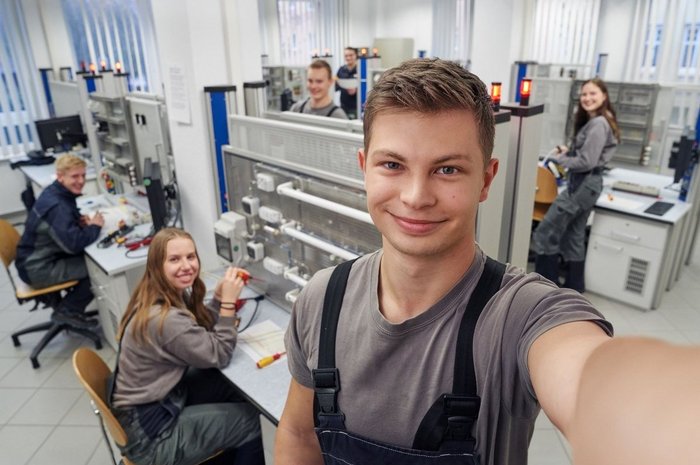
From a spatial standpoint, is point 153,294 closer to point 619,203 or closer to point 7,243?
point 7,243

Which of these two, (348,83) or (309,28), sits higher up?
(309,28)

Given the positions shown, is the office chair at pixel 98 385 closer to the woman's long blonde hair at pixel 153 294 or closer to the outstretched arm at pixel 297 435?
the woman's long blonde hair at pixel 153 294

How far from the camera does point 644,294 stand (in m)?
3.52

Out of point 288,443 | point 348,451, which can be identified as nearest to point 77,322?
point 288,443

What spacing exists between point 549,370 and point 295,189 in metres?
1.48

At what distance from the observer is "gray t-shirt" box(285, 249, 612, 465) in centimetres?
80

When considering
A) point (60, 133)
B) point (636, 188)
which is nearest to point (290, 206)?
point (636, 188)

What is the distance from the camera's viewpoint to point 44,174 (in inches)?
190

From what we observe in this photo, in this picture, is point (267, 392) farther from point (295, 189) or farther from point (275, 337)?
point (295, 189)

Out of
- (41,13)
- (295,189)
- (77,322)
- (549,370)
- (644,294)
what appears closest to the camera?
(549,370)

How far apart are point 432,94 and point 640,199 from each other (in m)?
3.54

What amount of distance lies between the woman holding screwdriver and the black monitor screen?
4.06 m

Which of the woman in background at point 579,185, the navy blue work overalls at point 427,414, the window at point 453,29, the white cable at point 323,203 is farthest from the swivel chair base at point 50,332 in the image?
the window at point 453,29

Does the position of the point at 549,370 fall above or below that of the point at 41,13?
below
